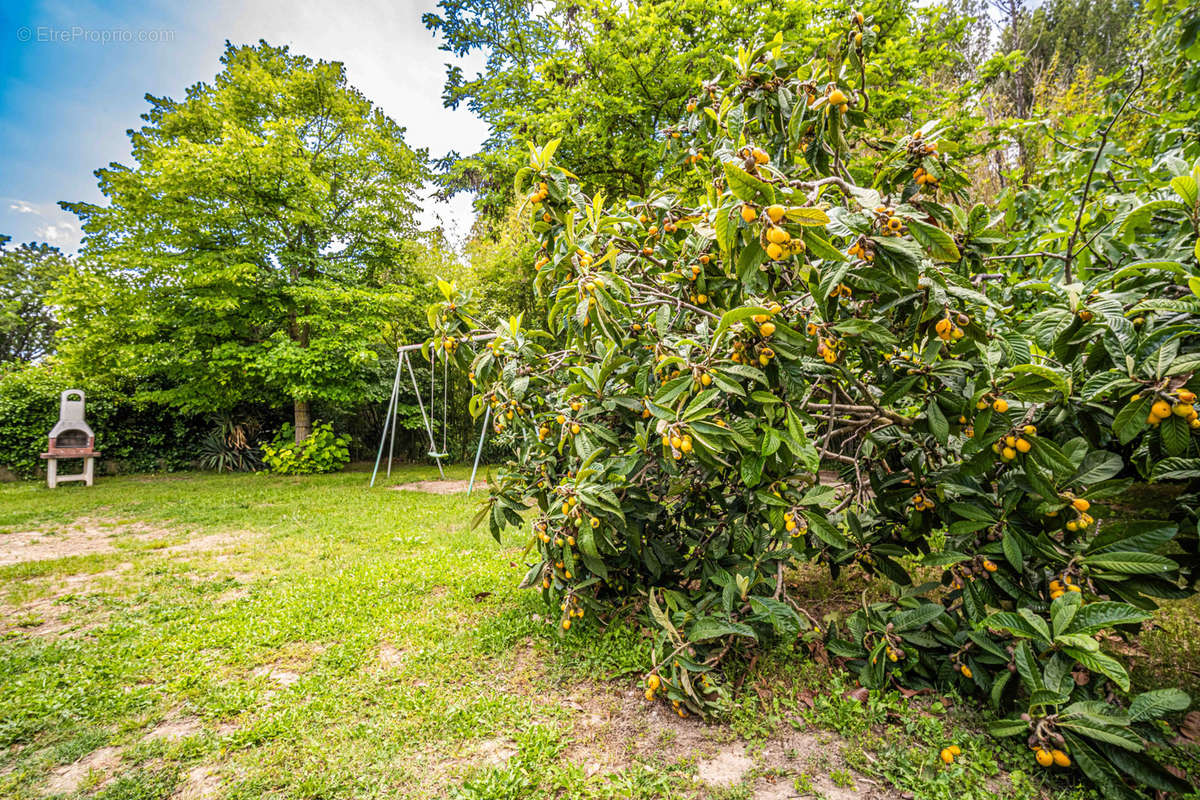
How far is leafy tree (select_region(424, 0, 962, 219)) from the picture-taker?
19.2ft

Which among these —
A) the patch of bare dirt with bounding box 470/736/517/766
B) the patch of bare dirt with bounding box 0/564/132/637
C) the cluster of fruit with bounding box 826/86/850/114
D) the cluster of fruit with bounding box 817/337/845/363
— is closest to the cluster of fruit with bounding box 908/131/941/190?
the cluster of fruit with bounding box 826/86/850/114

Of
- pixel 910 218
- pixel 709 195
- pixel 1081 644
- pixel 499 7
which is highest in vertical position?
pixel 499 7

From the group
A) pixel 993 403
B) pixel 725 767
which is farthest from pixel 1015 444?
pixel 725 767

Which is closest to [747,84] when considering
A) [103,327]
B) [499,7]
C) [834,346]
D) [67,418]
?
[834,346]

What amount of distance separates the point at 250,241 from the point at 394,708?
9799 millimetres

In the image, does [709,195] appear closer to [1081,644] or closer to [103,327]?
[1081,644]

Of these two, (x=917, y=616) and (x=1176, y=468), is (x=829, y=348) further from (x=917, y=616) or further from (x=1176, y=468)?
(x=917, y=616)

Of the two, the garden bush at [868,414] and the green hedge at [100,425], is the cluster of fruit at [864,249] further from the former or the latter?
the green hedge at [100,425]

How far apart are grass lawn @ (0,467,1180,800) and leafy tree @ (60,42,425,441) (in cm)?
578

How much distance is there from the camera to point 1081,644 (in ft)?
4.44

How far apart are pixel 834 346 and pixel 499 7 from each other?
29.1ft

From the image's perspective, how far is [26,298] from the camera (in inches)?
664

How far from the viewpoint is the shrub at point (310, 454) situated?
31.7 ft

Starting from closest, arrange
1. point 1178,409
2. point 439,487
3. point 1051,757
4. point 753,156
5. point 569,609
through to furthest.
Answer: point 1178,409, point 1051,757, point 753,156, point 569,609, point 439,487
